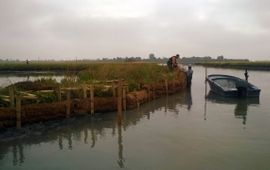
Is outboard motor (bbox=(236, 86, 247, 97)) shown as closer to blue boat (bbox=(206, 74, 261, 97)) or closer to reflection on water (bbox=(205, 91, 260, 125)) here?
blue boat (bbox=(206, 74, 261, 97))

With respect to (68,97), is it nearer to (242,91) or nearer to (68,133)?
(68,133)

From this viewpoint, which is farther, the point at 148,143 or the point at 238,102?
the point at 238,102

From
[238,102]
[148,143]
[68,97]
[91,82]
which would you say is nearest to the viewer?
[148,143]

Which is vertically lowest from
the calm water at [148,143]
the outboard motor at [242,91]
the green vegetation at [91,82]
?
the calm water at [148,143]

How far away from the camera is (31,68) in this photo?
67062 millimetres

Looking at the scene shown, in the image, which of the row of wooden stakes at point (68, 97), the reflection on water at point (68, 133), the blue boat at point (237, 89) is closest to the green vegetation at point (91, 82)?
the row of wooden stakes at point (68, 97)

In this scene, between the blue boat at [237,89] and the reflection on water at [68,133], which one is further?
the blue boat at [237,89]

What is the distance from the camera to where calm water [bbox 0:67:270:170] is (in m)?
11.6

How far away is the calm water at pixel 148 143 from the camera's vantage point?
11.6 meters

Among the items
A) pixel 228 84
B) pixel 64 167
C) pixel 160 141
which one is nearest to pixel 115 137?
pixel 160 141

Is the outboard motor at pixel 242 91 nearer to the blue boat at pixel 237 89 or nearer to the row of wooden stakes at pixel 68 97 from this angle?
the blue boat at pixel 237 89

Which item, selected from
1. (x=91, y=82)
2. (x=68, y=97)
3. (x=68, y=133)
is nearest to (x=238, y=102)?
(x=91, y=82)

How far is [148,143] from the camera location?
547 inches

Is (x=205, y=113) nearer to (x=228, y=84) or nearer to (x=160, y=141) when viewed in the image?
(x=160, y=141)
